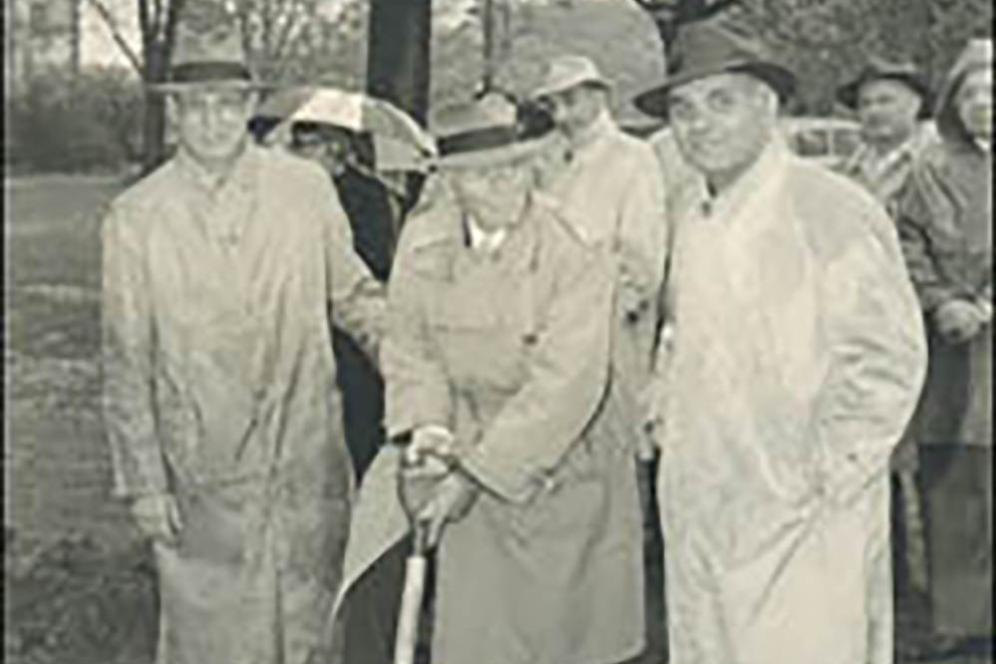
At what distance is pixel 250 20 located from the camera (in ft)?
13.7

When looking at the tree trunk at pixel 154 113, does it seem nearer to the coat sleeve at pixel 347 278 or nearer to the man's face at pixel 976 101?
the coat sleeve at pixel 347 278

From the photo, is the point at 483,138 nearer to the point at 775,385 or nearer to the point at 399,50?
the point at 399,50

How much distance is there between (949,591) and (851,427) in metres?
0.70

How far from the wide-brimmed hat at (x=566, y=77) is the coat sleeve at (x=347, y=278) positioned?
0.31 m

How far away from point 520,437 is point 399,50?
683mm

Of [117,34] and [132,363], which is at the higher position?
[117,34]

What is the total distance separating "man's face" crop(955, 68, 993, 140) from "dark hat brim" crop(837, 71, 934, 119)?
64mm

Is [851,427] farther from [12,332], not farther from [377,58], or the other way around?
[12,332]

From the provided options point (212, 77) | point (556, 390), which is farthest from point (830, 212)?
point (212, 77)

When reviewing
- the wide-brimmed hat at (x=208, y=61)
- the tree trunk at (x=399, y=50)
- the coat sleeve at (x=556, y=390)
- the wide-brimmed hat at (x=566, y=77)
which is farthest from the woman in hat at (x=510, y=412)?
the wide-brimmed hat at (x=208, y=61)

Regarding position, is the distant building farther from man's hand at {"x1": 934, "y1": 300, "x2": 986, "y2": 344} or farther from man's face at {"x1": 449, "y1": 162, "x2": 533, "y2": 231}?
man's hand at {"x1": 934, "y1": 300, "x2": 986, "y2": 344}

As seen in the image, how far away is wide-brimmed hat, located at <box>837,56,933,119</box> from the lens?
3.92m

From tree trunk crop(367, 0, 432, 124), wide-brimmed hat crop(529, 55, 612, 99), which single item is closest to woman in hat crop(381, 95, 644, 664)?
wide-brimmed hat crop(529, 55, 612, 99)

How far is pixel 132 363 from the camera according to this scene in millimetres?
3975
